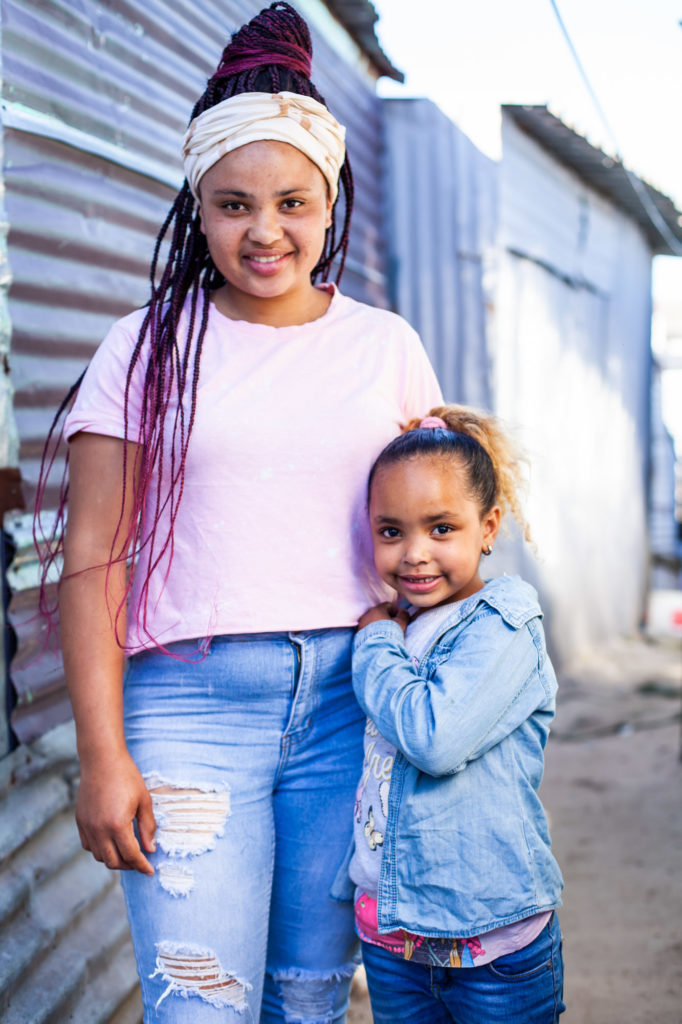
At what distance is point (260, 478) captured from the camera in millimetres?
1637

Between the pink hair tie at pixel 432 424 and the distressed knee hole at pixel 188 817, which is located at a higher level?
the pink hair tie at pixel 432 424

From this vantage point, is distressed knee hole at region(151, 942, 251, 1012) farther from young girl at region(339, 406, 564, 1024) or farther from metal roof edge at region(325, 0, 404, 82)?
metal roof edge at region(325, 0, 404, 82)

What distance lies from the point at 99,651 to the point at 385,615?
0.51 metres

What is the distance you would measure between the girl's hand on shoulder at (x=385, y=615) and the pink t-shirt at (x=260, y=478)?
0.03m

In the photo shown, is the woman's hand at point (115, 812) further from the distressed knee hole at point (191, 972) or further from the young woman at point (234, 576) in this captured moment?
the distressed knee hole at point (191, 972)

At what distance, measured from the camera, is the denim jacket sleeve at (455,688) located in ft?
4.94

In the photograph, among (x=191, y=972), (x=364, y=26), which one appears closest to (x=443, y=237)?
(x=364, y=26)

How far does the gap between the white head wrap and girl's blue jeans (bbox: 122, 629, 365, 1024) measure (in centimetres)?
86

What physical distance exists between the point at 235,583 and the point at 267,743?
0.97 ft

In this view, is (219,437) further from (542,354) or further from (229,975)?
(542,354)

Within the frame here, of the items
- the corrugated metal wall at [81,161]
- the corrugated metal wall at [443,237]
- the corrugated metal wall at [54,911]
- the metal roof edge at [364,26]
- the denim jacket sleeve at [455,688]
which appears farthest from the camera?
the corrugated metal wall at [443,237]

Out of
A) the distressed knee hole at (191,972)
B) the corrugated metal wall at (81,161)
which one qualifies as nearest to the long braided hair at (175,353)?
the distressed knee hole at (191,972)

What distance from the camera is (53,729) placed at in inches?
105

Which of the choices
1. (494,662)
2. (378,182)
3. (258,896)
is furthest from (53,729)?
(378,182)
